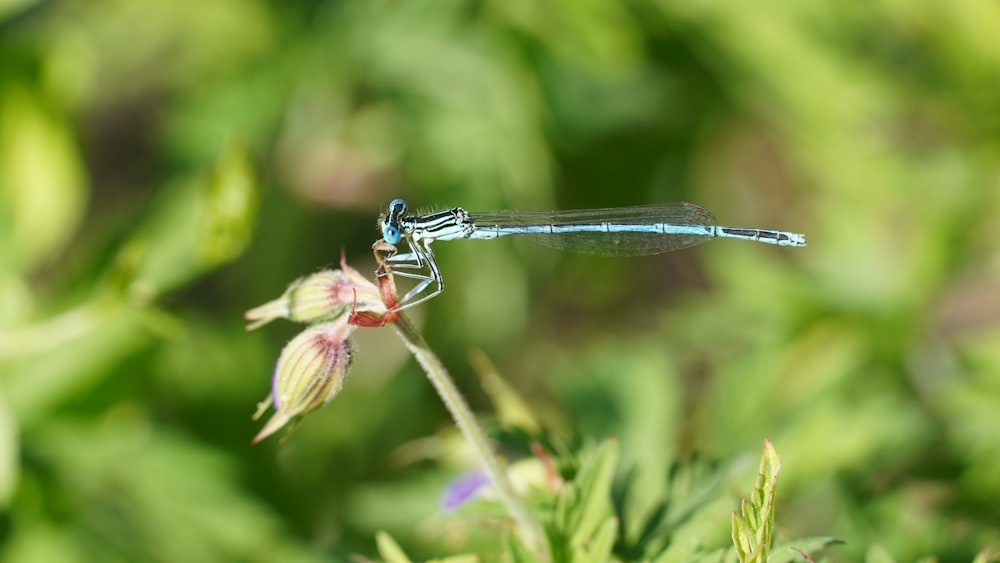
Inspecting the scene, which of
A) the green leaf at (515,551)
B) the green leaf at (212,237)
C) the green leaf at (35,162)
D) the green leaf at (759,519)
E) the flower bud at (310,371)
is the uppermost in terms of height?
the green leaf at (35,162)

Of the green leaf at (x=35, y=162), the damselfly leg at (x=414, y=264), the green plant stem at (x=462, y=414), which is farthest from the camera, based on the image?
the green leaf at (x=35, y=162)

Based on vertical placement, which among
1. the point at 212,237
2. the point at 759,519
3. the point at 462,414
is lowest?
the point at 759,519

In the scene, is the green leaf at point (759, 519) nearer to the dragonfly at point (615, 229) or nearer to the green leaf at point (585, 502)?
the green leaf at point (585, 502)

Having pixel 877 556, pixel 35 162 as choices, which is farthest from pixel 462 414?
pixel 35 162

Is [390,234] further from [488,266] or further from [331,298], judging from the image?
[488,266]

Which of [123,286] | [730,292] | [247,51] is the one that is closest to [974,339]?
[730,292]

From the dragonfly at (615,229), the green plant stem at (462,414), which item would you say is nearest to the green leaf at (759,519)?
the green plant stem at (462,414)
